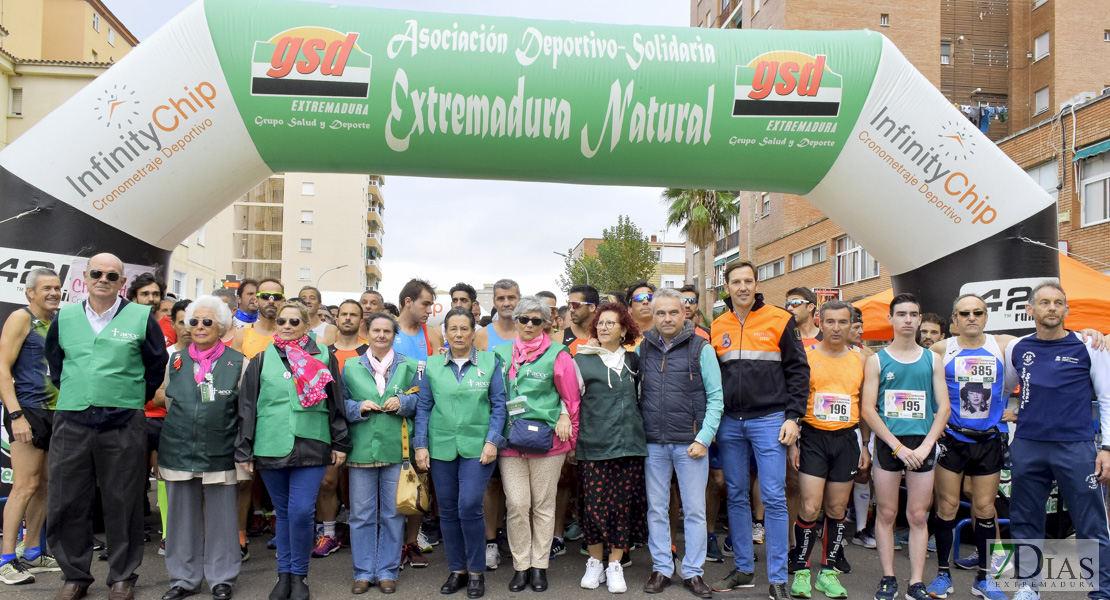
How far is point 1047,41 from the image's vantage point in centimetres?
3173

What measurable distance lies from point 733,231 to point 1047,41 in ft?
50.4

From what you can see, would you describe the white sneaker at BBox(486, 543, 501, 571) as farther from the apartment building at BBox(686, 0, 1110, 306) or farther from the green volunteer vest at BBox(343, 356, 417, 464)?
the apartment building at BBox(686, 0, 1110, 306)

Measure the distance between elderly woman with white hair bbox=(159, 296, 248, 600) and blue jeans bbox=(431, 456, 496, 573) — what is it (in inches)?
51.5

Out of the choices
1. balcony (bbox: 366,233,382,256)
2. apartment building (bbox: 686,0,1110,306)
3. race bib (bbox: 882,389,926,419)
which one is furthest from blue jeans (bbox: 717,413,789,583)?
balcony (bbox: 366,233,382,256)

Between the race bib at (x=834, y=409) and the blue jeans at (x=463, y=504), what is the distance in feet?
7.18

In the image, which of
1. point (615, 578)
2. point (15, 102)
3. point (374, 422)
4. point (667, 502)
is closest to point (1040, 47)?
point (667, 502)

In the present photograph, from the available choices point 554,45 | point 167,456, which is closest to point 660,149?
point 554,45

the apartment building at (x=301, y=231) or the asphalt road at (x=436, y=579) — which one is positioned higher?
the apartment building at (x=301, y=231)

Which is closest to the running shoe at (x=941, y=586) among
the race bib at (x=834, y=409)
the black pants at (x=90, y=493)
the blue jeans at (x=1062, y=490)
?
the blue jeans at (x=1062, y=490)

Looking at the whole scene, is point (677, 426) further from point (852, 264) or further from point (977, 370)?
point (852, 264)

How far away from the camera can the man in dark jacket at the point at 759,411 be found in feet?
15.7

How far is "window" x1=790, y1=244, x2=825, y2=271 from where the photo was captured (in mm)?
27433

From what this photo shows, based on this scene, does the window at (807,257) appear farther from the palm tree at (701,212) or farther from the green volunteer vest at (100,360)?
the green volunteer vest at (100,360)

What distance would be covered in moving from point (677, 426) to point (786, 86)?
318cm
